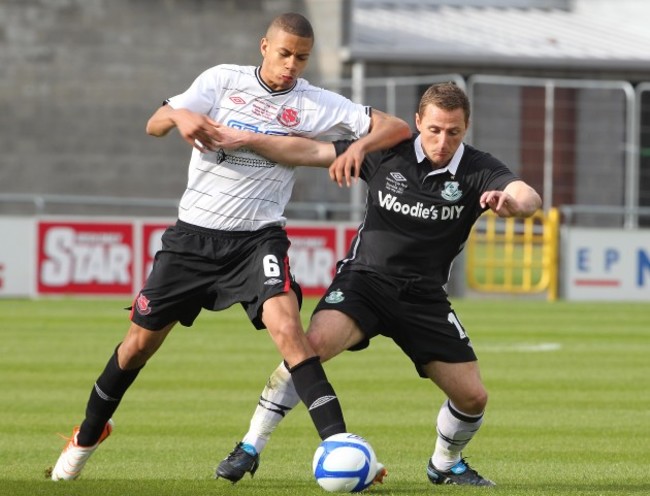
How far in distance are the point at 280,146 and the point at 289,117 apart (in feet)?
0.89

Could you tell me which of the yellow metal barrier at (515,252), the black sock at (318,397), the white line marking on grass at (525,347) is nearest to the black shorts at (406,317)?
the black sock at (318,397)

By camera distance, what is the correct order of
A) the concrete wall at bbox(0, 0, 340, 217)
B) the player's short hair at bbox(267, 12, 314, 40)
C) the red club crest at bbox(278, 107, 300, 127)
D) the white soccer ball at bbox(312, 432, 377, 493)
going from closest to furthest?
the white soccer ball at bbox(312, 432, 377, 493), the player's short hair at bbox(267, 12, 314, 40), the red club crest at bbox(278, 107, 300, 127), the concrete wall at bbox(0, 0, 340, 217)

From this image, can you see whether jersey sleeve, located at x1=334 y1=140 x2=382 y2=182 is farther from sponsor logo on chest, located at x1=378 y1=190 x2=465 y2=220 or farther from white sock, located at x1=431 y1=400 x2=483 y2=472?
white sock, located at x1=431 y1=400 x2=483 y2=472

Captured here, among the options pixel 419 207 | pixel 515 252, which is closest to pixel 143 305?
pixel 419 207

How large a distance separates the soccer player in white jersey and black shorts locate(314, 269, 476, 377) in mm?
377

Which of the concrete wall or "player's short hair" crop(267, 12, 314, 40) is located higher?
the concrete wall

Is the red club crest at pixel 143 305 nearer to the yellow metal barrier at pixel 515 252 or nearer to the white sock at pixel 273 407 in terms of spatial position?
the white sock at pixel 273 407

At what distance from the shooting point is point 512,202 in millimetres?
7227

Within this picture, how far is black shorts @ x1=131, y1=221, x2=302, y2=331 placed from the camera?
24.2ft

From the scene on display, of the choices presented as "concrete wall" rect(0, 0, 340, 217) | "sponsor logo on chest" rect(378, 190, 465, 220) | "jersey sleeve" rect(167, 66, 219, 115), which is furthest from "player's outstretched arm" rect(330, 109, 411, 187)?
"concrete wall" rect(0, 0, 340, 217)

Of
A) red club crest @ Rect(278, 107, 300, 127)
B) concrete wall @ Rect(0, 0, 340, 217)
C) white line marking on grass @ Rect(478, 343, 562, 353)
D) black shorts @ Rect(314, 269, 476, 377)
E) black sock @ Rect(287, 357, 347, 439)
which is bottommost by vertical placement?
white line marking on grass @ Rect(478, 343, 562, 353)

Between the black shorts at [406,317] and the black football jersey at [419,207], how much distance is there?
8 cm

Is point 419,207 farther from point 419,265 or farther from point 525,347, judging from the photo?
point 525,347

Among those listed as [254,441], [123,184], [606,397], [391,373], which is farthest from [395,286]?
[123,184]
